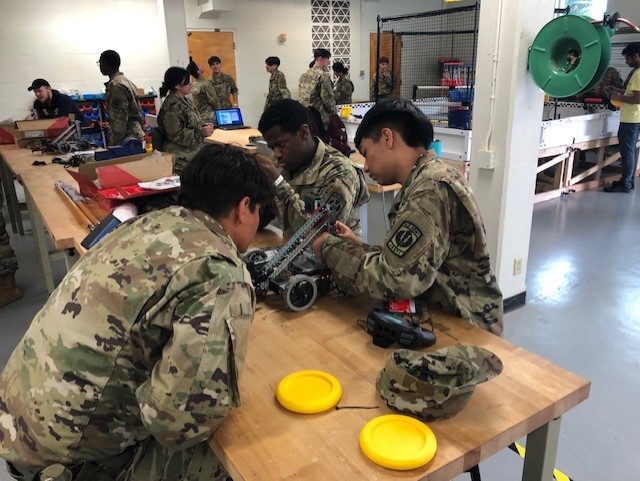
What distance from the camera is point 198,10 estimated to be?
29.1 ft

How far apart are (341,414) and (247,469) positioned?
0.77ft

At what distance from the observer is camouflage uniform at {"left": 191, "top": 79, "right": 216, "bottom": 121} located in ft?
26.8

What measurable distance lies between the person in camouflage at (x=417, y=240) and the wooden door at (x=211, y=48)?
8.22m

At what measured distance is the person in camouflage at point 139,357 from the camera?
0.98m

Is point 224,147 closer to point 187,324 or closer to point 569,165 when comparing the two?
point 187,324

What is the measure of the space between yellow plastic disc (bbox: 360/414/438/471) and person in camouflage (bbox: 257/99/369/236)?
107 cm

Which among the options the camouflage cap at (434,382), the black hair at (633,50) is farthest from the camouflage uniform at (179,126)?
the black hair at (633,50)

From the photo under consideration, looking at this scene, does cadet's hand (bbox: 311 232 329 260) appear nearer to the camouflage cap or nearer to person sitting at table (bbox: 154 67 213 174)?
the camouflage cap

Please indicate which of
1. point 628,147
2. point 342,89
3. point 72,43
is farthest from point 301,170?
point 72,43

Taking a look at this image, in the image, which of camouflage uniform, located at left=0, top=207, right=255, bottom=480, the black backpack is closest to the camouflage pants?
the black backpack

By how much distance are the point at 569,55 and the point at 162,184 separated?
2047 mm

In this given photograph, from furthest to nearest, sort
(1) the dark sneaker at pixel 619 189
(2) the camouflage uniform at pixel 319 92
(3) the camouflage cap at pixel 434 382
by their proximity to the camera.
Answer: (2) the camouflage uniform at pixel 319 92 → (1) the dark sneaker at pixel 619 189 → (3) the camouflage cap at pixel 434 382

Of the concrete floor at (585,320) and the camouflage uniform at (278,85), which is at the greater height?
the camouflage uniform at (278,85)

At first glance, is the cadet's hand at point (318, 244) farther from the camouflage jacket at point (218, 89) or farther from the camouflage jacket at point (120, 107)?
the camouflage jacket at point (218, 89)
